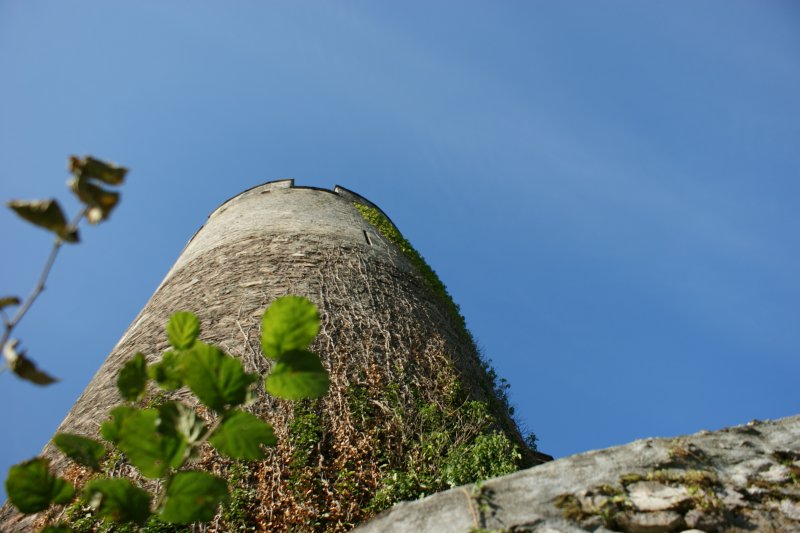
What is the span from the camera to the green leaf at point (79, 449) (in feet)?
4.26

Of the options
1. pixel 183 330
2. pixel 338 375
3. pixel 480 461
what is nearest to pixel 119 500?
pixel 183 330

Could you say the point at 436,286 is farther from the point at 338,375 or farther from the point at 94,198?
the point at 94,198

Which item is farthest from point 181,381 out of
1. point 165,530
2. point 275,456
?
point 275,456

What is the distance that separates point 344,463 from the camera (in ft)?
14.1

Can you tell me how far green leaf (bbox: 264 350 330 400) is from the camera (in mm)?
1291

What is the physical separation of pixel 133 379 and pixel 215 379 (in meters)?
0.24

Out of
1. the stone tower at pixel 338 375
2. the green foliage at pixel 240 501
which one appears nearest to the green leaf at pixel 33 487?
the green foliage at pixel 240 501

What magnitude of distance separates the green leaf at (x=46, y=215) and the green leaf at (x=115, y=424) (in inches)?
17.0

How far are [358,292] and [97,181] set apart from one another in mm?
4956

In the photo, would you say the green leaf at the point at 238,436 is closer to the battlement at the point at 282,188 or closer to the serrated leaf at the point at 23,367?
the serrated leaf at the point at 23,367

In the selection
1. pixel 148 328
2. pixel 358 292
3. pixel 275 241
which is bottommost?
pixel 148 328

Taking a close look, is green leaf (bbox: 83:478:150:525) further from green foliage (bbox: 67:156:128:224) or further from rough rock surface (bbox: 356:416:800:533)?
rough rock surface (bbox: 356:416:800:533)

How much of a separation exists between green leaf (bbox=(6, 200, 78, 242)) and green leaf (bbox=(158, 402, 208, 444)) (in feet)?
1.31

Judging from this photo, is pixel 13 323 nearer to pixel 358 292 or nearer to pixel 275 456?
pixel 275 456
